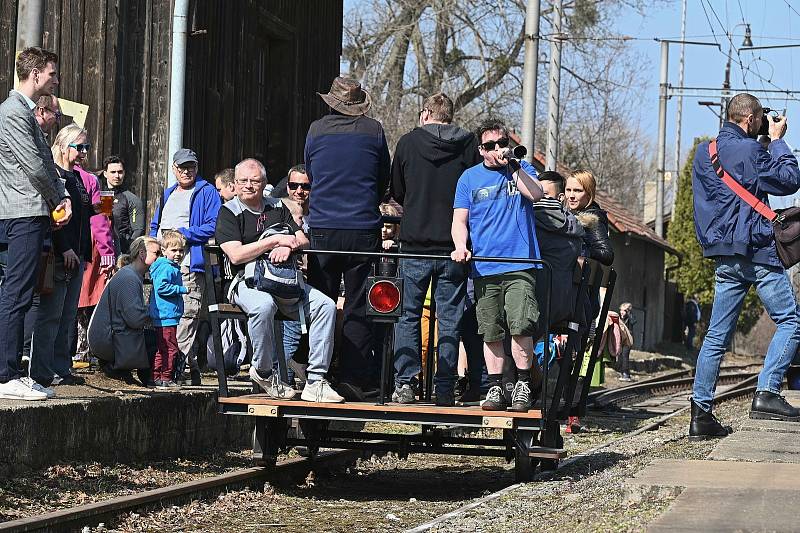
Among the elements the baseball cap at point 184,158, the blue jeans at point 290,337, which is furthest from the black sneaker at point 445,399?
the baseball cap at point 184,158

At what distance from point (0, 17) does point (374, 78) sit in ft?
92.8

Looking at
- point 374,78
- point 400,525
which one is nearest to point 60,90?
point 400,525

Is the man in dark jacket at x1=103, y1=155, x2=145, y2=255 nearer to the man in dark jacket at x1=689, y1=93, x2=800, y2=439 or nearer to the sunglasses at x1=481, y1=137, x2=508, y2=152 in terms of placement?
the sunglasses at x1=481, y1=137, x2=508, y2=152

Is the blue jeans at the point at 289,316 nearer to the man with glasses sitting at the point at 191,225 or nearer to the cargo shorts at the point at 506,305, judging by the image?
the cargo shorts at the point at 506,305

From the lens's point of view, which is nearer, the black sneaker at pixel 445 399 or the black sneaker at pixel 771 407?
the black sneaker at pixel 445 399

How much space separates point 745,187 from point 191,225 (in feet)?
15.9

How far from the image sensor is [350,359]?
927 centimetres

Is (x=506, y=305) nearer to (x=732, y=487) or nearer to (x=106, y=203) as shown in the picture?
→ (x=732, y=487)

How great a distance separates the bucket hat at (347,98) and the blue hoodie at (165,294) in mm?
2322

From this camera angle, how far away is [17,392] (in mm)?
8719

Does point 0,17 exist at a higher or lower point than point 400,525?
higher

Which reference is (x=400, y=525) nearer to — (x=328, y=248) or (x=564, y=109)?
(x=328, y=248)

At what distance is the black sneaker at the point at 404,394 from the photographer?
8969 mm

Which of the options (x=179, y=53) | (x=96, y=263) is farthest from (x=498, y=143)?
(x=179, y=53)
